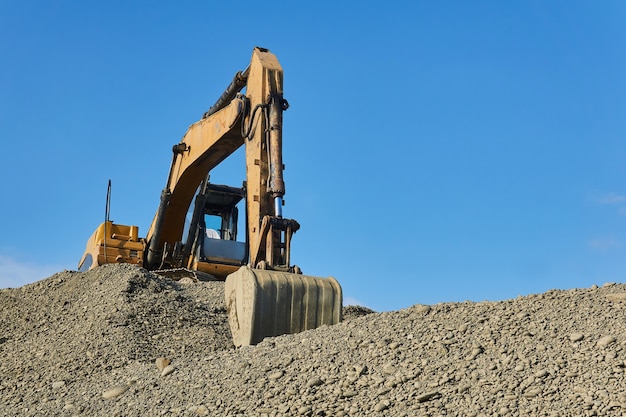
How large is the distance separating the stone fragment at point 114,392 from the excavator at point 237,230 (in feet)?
4.48

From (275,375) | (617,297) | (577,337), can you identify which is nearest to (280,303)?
(275,375)

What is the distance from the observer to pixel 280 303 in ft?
26.9

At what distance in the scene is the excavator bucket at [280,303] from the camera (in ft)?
26.7

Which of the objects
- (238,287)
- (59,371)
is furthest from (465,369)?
(59,371)

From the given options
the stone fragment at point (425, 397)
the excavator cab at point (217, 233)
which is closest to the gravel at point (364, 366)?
the stone fragment at point (425, 397)

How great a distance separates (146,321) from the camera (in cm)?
965

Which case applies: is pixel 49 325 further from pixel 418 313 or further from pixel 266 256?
pixel 418 313

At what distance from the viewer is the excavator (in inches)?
326

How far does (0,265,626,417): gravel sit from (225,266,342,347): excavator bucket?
0.46 m

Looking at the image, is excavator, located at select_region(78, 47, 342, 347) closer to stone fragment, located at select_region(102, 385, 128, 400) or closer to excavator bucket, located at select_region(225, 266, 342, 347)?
excavator bucket, located at select_region(225, 266, 342, 347)

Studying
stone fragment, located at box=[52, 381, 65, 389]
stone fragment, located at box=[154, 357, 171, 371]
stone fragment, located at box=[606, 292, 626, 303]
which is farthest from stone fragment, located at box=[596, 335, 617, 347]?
stone fragment, located at box=[52, 381, 65, 389]

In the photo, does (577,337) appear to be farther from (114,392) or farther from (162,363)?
(114,392)

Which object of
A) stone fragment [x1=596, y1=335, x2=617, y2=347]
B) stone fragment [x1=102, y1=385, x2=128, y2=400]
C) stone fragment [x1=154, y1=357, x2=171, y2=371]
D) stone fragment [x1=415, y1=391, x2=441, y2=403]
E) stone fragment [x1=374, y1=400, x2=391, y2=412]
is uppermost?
stone fragment [x1=154, y1=357, x2=171, y2=371]

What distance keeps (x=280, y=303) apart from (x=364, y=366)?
6.50 ft
